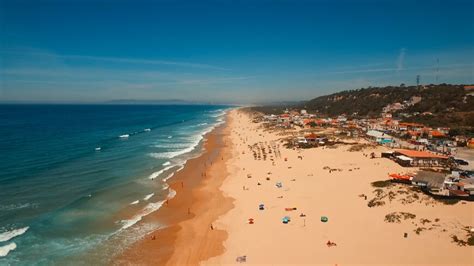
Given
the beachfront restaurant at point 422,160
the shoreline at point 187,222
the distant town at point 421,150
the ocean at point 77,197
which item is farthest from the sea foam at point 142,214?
the beachfront restaurant at point 422,160

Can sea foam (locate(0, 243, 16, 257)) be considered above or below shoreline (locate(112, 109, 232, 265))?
above

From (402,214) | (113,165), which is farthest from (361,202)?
(113,165)

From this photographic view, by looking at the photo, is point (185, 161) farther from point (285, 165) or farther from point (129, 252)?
point (129, 252)

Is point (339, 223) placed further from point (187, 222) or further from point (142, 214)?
point (142, 214)

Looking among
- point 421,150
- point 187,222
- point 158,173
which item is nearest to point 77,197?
point 158,173

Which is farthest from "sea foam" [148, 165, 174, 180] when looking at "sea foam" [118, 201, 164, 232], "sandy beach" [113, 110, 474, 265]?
"sea foam" [118, 201, 164, 232]

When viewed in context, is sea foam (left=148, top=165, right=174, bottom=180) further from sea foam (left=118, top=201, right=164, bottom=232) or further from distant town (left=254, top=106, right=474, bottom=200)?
distant town (left=254, top=106, right=474, bottom=200)
